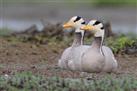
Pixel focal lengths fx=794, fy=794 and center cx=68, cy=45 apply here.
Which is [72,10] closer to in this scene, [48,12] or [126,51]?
[48,12]

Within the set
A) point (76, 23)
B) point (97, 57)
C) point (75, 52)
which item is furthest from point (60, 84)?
point (76, 23)

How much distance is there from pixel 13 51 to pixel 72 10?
44.0 feet

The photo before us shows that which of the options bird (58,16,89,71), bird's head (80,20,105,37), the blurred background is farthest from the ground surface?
the blurred background

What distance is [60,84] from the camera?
9.84m

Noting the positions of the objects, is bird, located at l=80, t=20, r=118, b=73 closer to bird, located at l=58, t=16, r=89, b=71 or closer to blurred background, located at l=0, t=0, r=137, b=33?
bird, located at l=58, t=16, r=89, b=71

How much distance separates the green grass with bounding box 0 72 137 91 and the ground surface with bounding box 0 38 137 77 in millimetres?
650

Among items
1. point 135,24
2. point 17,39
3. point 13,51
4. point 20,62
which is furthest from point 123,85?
point 135,24

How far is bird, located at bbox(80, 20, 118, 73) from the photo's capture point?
10953 millimetres

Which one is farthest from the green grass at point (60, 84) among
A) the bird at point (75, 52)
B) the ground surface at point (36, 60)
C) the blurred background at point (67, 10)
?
the blurred background at point (67, 10)

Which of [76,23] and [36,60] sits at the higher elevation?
[76,23]

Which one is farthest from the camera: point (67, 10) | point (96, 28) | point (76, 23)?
point (67, 10)

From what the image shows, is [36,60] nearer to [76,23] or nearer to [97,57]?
[76,23]

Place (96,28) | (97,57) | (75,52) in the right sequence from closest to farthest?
1. (97,57)
2. (96,28)
3. (75,52)

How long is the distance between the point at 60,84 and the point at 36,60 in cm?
316
